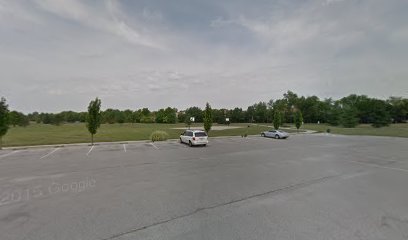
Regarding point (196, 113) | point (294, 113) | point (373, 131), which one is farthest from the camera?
point (196, 113)

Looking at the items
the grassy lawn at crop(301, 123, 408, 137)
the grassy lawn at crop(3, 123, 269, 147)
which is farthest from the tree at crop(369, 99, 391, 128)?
the grassy lawn at crop(3, 123, 269, 147)

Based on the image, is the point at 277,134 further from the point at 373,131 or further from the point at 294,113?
the point at 294,113

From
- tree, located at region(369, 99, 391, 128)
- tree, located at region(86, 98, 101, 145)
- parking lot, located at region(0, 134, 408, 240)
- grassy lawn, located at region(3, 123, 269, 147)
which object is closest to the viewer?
parking lot, located at region(0, 134, 408, 240)

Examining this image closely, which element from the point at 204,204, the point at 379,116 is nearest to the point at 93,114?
the point at 204,204

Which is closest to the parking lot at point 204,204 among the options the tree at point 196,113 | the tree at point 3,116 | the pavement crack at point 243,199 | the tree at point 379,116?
the pavement crack at point 243,199

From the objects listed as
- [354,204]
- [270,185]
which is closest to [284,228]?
[354,204]

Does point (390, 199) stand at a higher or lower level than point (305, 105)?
lower

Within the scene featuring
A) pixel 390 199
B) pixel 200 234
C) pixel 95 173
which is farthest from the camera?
pixel 95 173

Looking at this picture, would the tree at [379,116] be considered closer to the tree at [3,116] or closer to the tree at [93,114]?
the tree at [93,114]

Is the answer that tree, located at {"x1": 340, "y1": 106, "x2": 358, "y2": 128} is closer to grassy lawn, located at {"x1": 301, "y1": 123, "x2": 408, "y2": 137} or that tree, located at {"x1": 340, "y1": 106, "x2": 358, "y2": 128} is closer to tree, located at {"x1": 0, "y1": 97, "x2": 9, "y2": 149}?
grassy lawn, located at {"x1": 301, "y1": 123, "x2": 408, "y2": 137}

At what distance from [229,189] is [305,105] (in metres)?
101

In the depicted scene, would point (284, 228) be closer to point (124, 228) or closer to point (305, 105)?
point (124, 228)

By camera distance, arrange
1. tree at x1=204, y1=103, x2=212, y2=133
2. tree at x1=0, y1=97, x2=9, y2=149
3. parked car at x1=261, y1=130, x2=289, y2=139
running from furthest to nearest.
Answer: tree at x1=204, y1=103, x2=212, y2=133, parked car at x1=261, y1=130, x2=289, y2=139, tree at x1=0, y1=97, x2=9, y2=149

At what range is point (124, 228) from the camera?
4508 millimetres
